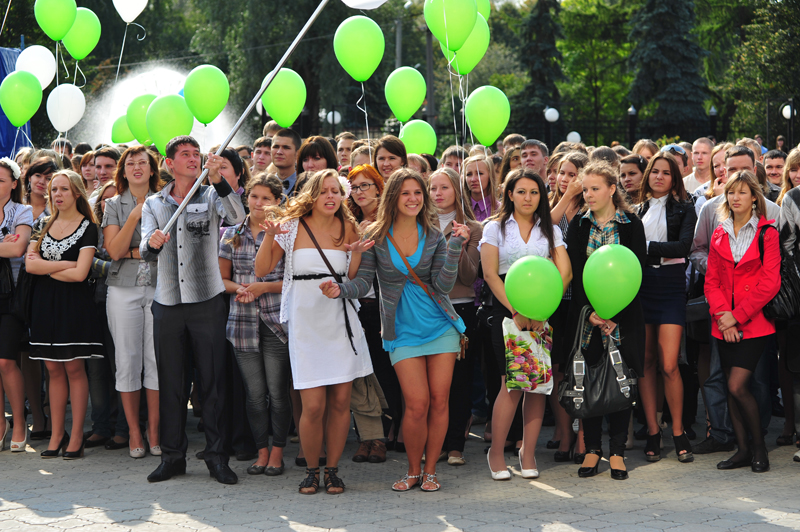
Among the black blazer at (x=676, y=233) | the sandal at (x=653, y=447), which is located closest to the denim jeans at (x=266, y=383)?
the sandal at (x=653, y=447)

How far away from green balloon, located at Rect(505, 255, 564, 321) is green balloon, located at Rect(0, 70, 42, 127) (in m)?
5.54

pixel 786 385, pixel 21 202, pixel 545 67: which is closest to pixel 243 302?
pixel 21 202

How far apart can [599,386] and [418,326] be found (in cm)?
126

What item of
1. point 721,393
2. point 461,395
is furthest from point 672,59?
point 461,395

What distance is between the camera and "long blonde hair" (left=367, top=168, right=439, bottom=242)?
17.6 ft

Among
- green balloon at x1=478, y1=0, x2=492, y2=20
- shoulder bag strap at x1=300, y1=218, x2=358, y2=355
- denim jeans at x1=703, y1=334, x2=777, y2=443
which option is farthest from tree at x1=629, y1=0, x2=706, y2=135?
A: shoulder bag strap at x1=300, y1=218, x2=358, y2=355

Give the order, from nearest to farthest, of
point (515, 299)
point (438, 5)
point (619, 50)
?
1. point (515, 299)
2. point (438, 5)
3. point (619, 50)

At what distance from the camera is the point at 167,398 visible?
222 inches

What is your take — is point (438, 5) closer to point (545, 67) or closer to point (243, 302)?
point (243, 302)

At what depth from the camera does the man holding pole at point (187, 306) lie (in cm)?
554

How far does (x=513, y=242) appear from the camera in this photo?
560cm

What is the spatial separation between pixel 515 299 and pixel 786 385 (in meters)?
2.55

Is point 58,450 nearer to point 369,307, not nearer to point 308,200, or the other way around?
point 369,307

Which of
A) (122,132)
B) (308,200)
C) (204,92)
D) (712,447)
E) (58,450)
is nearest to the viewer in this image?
(308,200)
